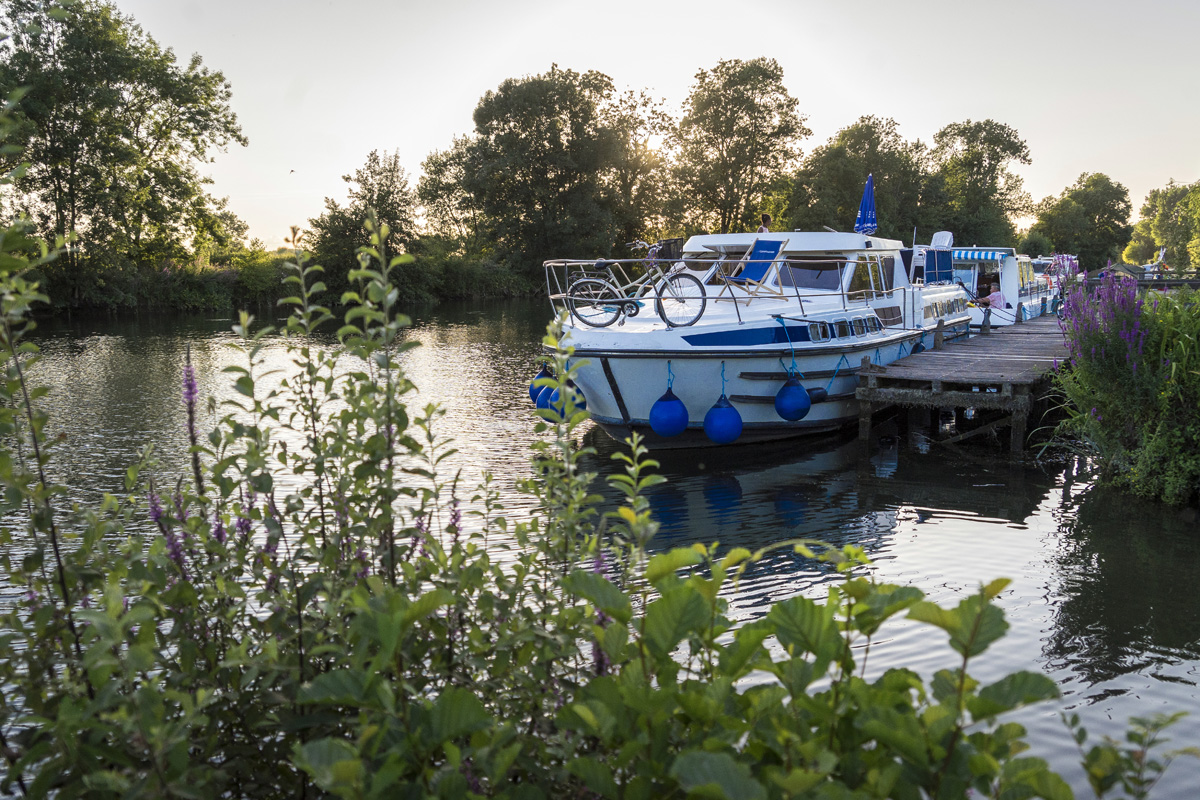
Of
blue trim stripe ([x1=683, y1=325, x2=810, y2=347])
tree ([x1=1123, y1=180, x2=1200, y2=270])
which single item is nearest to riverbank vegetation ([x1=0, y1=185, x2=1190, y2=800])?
blue trim stripe ([x1=683, y1=325, x2=810, y2=347])

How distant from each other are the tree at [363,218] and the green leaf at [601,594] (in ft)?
159

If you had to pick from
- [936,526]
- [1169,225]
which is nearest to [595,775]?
[936,526]

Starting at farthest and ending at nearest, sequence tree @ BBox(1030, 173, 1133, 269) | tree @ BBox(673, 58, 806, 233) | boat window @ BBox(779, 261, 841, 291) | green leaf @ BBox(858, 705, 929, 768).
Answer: tree @ BBox(1030, 173, 1133, 269), tree @ BBox(673, 58, 806, 233), boat window @ BBox(779, 261, 841, 291), green leaf @ BBox(858, 705, 929, 768)

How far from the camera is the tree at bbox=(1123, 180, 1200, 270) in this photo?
8326 cm

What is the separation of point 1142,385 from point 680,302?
622cm

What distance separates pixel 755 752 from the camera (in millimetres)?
1898

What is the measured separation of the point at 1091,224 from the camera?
296ft

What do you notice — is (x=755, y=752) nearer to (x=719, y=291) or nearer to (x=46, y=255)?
(x=46, y=255)

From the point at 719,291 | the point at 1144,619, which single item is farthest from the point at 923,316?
the point at 1144,619

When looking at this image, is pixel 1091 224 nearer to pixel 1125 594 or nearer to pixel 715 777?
A: pixel 1125 594

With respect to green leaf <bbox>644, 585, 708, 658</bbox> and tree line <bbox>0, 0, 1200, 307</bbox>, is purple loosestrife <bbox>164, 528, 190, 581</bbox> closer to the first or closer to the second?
green leaf <bbox>644, 585, 708, 658</bbox>

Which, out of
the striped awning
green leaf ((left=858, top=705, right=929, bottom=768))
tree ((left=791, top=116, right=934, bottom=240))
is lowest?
green leaf ((left=858, top=705, right=929, bottom=768))

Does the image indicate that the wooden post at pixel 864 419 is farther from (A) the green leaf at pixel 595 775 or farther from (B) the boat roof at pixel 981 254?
(B) the boat roof at pixel 981 254

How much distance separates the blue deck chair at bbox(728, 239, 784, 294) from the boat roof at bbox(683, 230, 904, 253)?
122 millimetres
